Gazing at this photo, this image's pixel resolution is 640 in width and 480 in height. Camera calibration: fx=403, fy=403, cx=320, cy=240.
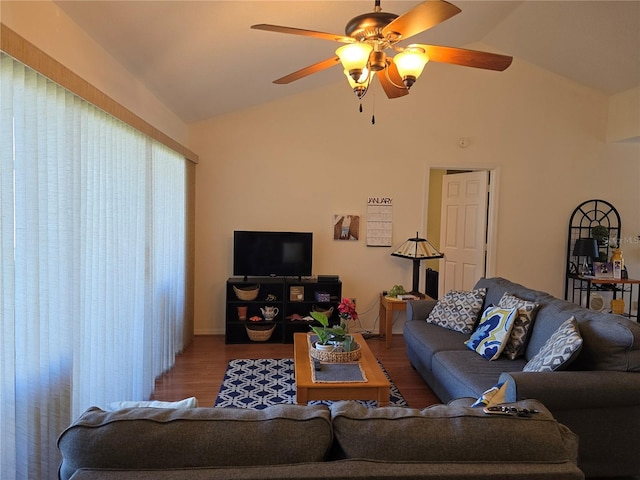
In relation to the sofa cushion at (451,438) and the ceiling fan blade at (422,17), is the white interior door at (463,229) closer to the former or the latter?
the ceiling fan blade at (422,17)

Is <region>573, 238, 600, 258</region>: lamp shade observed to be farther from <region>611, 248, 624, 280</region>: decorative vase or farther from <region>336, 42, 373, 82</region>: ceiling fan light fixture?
<region>336, 42, 373, 82</region>: ceiling fan light fixture

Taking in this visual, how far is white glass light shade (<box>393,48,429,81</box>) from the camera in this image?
2006 millimetres

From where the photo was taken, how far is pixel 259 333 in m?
4.41

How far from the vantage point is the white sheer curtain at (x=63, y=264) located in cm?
160

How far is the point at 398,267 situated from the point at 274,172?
73.4 inches

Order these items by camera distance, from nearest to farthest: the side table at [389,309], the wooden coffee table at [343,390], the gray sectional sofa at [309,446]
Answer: the gray sectional sofa at [309,446]
the wooden coffee table at [343,390]
the side table at [389,309]

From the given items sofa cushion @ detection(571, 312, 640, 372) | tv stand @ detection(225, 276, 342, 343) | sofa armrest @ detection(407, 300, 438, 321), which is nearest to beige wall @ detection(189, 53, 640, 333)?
Answer: tv stand @ detection(225, 276, 342, 343)

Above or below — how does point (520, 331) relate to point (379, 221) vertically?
below

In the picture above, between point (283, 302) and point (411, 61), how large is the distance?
119 inches

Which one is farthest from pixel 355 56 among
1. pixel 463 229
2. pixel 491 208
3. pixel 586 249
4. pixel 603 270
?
pixel 603 270

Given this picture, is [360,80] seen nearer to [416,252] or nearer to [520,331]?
[520,331]

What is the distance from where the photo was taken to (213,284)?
473 cm

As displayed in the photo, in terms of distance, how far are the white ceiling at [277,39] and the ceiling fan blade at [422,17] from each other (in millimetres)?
1037

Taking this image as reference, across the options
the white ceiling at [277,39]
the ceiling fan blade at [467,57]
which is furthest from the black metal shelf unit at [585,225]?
the ceiling fan blade at [467,57]
